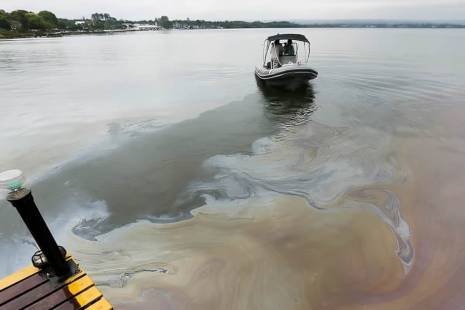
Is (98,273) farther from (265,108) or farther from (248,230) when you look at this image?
(265,108)

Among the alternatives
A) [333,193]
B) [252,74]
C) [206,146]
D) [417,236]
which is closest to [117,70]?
[252,74]

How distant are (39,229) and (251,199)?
347cm

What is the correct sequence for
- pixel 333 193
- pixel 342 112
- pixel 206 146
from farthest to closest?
pixel 342 112 < pixel 206 146 < pixel 333 193

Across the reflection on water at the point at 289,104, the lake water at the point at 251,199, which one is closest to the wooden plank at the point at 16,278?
the lake water at the point at 251,199

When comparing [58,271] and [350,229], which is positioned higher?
[58,271]

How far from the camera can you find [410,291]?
3504 millimetres

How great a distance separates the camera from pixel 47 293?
238 centimetres

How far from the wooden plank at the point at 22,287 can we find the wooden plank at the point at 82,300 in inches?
15.0

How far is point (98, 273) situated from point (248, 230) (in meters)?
2.16

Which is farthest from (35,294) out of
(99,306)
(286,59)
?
(286,59)

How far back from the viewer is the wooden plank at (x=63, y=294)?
2285 mm

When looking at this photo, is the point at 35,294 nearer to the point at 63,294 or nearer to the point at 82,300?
the point at 63,294

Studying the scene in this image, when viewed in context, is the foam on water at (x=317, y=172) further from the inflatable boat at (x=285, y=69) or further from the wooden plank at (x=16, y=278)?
the inflatable boat at (x=285, y=69)

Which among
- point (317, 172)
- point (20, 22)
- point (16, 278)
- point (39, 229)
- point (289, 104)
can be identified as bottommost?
Result: point (289, 104)
